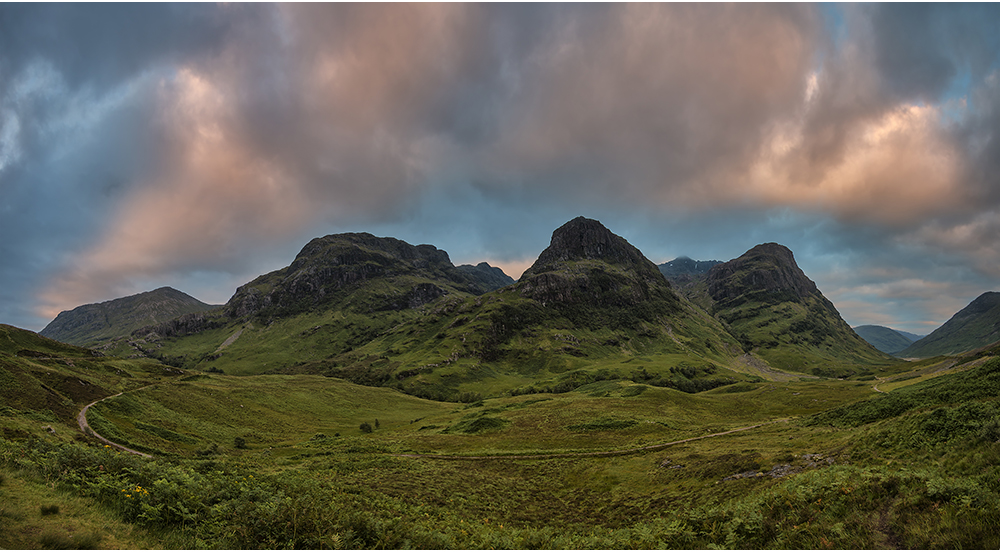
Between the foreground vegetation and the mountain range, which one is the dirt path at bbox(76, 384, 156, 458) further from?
the foreground vegetation

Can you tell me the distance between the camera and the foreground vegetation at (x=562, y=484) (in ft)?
53.1

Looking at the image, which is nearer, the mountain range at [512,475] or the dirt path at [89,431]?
the mountain range at [512,475]

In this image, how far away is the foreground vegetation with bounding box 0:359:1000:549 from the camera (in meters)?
16.2

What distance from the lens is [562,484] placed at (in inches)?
1848

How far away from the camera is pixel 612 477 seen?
4647 cm

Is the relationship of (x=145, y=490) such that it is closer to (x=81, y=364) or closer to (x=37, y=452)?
(x=37, y=452)

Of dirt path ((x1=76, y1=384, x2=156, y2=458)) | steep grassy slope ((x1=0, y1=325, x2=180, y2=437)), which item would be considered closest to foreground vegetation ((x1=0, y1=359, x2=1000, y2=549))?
dirt path ((x1=76, y1=384, x2=156, y2=458))

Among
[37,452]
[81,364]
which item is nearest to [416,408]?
[81,364]

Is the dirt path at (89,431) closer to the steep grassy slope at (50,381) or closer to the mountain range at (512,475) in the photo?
the mountain range at (512,475)

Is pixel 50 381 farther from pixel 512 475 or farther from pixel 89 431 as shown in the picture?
pixel 512 475

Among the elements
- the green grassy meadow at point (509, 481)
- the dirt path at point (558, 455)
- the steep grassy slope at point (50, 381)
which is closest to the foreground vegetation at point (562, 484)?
the green grassy meadow at point (509, 481)

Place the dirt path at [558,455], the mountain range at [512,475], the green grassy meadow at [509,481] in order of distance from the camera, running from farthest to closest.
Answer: the dirt path at [558,455] < the mountain range at [512,475] < the green grassy meadow at [509,481]

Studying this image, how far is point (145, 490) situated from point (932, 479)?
121ft

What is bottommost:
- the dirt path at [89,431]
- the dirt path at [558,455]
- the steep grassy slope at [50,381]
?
the dirt path at [558,455]
